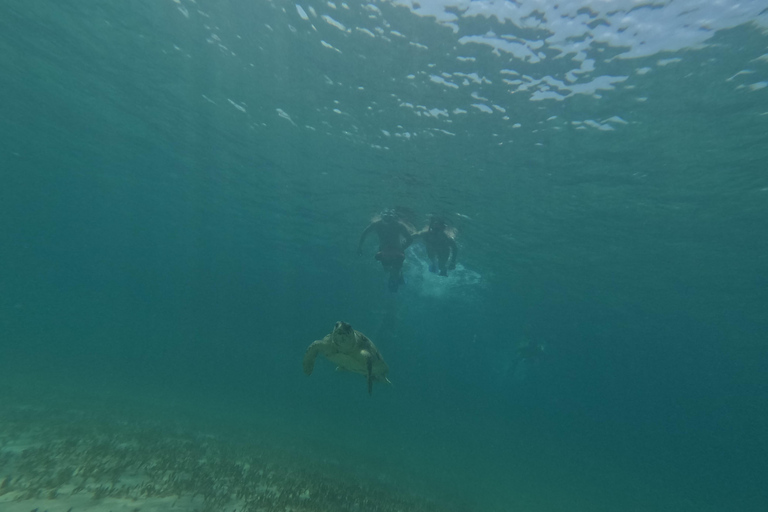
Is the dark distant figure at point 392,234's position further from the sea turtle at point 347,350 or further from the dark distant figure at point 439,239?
the sea turtle at point 347,350

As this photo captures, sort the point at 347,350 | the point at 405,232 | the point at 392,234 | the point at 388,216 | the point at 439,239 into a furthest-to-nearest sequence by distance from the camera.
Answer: the point at 392,234, the point at 405,232, the point at 439,239, the point at 388,216, the point at 347,350

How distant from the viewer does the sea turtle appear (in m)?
6.41

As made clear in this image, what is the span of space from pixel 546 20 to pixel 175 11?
39.5 feet

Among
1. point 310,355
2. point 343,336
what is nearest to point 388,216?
point 310,355

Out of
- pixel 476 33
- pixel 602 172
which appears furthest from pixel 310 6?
pixel 602 172

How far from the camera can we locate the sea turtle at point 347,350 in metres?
6.41

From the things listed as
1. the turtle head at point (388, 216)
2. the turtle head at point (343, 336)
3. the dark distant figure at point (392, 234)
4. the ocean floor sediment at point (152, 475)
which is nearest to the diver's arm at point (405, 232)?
the dark distant figure at point (392, 234)

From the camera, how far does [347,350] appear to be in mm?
6965

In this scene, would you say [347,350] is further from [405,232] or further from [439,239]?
[405,232]

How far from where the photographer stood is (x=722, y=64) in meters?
9.84

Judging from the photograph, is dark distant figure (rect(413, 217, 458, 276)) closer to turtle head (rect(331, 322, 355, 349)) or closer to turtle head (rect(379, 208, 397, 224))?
turtle head (rect(379, 208, 397, 224))

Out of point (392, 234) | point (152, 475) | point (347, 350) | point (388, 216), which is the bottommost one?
point (152, 475)

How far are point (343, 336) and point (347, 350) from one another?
2.06 feet

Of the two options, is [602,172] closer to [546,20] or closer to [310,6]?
[546,20]
